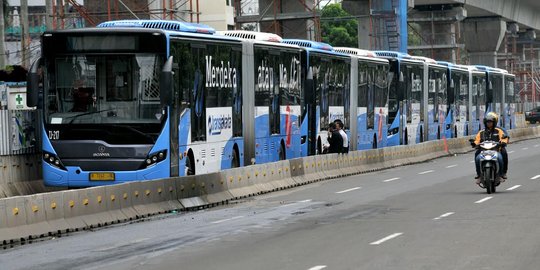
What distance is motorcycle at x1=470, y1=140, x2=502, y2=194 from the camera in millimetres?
26875

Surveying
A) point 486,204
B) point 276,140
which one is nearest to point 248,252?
point 486,204

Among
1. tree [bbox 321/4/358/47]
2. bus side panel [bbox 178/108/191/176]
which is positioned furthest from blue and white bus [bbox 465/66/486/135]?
tree [bbox 321/4/358/47]

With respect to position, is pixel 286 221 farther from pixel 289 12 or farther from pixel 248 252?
pixel 289 12

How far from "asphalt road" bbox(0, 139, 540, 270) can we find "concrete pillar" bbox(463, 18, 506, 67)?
6861 centimetres

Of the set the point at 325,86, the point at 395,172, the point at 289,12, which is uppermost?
the point at 289,12

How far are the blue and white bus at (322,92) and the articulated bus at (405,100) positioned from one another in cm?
695

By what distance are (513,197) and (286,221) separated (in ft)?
21.6

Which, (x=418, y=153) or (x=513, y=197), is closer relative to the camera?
(x=513, y=197)

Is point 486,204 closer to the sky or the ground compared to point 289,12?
closer to the ground

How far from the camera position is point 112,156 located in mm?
27031

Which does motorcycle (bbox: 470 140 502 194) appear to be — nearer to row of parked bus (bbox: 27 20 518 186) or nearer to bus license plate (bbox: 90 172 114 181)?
row of parked bus (bbox: 27 20 518 186)

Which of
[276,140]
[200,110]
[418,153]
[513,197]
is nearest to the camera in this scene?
[513,197]

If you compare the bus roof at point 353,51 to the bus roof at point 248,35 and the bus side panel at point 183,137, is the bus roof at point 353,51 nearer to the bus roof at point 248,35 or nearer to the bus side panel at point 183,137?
the bus roof at point 248,35

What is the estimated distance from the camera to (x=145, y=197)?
24.6 meters
